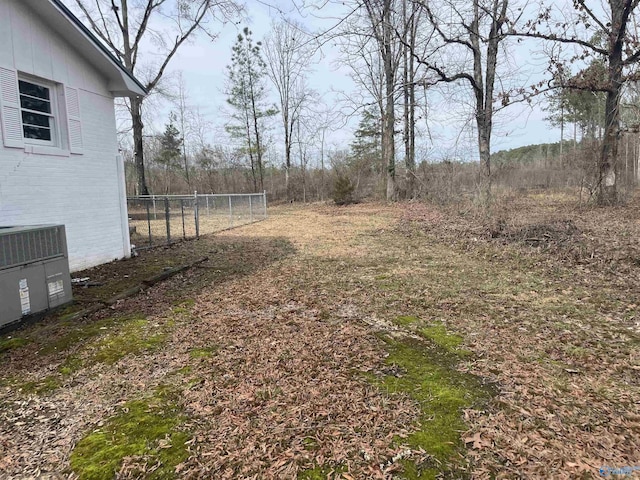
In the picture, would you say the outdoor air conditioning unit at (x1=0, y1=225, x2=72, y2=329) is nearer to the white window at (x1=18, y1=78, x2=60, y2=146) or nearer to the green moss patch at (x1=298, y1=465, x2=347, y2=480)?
the white window at (x1=18, y1=78, x2=60, y2=146)

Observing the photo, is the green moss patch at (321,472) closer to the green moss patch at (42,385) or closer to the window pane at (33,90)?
the green moss patch at (42,385)

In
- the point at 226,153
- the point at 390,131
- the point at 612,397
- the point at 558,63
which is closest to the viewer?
the point at 612,397

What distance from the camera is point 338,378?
317cm

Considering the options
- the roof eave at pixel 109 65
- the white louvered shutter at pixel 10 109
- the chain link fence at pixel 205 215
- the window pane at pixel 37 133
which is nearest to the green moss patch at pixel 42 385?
the white louvered shutter at pixel 10 109

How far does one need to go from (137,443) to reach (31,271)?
3345 millimetres

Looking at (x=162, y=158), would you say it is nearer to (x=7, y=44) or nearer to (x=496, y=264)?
(x=7, y=44)

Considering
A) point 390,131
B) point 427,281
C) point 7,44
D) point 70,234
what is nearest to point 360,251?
point 427,281

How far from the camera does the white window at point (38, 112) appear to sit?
632 centimetres

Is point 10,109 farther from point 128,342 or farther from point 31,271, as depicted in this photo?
point 128,342

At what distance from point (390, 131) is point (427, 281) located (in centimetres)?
1833

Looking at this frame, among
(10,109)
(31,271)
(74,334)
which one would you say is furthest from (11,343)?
(10,109)

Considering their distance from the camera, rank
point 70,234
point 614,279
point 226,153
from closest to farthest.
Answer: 1. point 614,279
2. point 70,234
3. point 226,153

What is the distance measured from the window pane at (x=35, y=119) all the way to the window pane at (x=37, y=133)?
7 cm

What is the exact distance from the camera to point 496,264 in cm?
728
